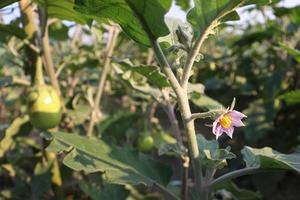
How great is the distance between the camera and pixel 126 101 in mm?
3061

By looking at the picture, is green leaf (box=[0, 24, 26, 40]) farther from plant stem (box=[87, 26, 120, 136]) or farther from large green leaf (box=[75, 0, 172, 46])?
large green leaf (box=[75, 0, 172, 46])

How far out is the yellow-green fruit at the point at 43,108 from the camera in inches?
52.3

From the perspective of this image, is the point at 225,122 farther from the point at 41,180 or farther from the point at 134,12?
the point at 41,180

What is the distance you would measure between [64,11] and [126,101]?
1.83 meters

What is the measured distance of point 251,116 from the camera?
2674 millimetres

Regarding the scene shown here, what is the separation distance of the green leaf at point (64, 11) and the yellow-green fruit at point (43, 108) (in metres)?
0.21

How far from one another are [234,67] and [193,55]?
2457 mm

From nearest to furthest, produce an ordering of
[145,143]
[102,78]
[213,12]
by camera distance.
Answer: [213,12], [102,78], [145,143]

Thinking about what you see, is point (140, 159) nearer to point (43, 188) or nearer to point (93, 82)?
point (43, 188)

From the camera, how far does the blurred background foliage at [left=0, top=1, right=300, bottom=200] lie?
147 cm

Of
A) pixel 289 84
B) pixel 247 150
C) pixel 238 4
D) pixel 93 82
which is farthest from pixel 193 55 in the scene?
pixel 289 84

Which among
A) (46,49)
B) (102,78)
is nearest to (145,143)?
(102,78)

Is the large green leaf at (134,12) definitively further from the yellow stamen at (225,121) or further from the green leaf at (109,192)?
the green leaf at (109,192)

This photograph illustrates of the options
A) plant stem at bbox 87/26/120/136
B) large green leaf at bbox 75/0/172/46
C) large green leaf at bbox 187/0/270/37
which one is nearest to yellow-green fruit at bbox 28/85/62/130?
plant stem at bbox 87/26/120/136
